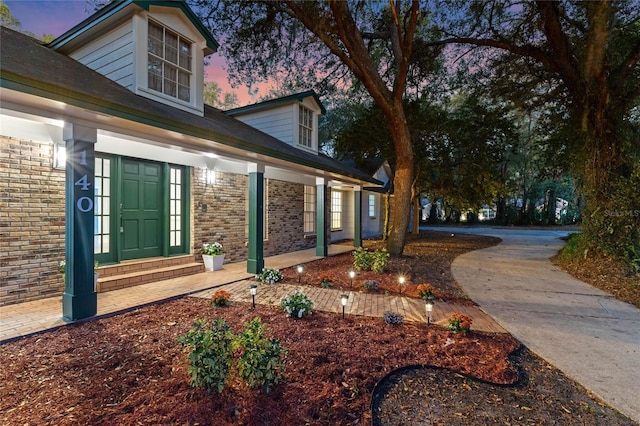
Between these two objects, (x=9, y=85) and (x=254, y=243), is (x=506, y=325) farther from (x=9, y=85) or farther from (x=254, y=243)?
(x=9, y=85)

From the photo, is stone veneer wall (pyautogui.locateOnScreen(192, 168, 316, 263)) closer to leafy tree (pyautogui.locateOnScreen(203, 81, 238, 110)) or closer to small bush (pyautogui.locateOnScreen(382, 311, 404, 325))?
small bush (pyautogui.locateOnScreen(382, 311, 404, 325))

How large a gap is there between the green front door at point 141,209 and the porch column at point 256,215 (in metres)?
1.90

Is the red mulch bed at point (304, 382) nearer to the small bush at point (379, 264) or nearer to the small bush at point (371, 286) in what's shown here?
the small bush at point (371, 286)

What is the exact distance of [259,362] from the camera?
2387 millimetres

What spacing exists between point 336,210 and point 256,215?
7.80m

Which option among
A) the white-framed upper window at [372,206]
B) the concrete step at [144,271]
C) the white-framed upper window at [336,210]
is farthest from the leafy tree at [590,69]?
the concrete step at [144,271]

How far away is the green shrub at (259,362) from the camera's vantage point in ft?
7.79

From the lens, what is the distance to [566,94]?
9.67m

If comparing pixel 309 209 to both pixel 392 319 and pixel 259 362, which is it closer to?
pixel 392 319

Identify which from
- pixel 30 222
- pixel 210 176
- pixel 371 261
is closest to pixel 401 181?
pixel 371 261

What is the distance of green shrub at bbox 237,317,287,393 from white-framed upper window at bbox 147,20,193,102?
559cm

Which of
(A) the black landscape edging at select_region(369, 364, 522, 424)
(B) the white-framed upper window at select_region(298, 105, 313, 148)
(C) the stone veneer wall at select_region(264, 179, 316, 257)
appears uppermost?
(B) the white-framed upper window at select_region(298, 105, 313, 148)

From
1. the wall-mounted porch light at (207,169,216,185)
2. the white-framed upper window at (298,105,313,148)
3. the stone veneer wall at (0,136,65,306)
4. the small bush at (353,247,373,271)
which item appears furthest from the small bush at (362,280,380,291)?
the white-framed upper window at (298,105,313,148)

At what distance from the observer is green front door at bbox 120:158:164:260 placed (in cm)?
583
